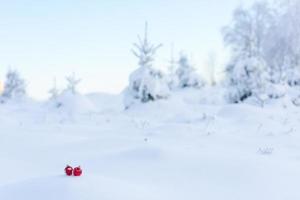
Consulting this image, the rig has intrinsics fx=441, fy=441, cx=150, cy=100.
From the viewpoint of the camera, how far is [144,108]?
682 inches

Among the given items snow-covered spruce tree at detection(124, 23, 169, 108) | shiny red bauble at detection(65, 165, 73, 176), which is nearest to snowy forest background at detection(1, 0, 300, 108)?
snow-covered spruce tree at detection(124, 23, 169, 108)

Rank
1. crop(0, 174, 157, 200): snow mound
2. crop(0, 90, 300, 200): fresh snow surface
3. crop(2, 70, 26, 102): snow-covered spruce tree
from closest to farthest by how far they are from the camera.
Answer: crop(0, 174, 157, 200): snow mound < crop(0, 90, 300, 200): fresh snow surface < crop(2, 70, 26, 102): snow-covered spruce tree

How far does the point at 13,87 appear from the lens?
1526 inches

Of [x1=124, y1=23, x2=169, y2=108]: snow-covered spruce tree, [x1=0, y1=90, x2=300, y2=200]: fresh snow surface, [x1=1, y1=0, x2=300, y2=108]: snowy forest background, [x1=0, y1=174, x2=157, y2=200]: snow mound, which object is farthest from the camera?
[x1=1, y1=0, x2=300, y2=108]: snowy forest background

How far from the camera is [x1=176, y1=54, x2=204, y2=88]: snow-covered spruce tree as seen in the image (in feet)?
114

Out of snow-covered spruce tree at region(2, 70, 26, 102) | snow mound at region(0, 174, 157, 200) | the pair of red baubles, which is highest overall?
the pair of red baubles

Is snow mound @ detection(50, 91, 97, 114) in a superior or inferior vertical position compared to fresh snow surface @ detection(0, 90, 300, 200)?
inferior

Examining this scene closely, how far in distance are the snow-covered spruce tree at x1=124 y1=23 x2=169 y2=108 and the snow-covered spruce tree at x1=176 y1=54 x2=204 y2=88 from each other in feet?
53.4

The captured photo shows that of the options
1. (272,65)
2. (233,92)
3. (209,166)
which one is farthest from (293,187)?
(272,65)

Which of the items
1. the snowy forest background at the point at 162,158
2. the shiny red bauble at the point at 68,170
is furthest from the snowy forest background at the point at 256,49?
the shiny red bauble at the point at 68,170

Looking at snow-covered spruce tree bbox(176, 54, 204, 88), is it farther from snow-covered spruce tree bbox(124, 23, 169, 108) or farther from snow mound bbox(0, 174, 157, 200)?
snow mound bbox(0, 174, 157, 200)

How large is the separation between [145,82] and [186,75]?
1734 cm

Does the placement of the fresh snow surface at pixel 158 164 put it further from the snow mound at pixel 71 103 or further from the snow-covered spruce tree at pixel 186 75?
the snow-covered spruce tree at pixel 186 75

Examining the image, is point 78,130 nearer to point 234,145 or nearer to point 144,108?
point 234,145
